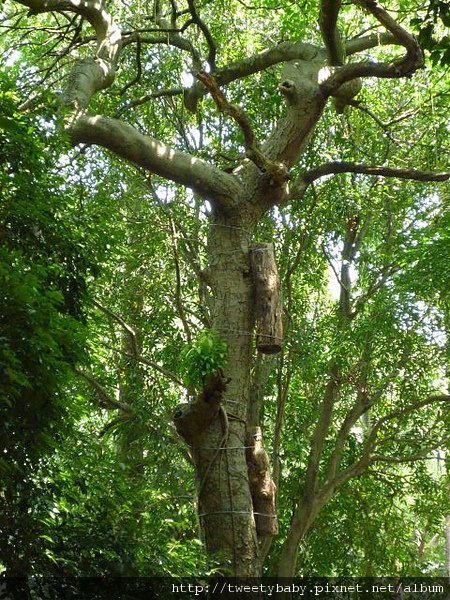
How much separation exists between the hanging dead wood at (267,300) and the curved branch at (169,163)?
520mm

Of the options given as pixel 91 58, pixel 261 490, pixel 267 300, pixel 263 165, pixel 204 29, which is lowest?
pixel 261 490

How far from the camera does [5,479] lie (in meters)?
3.32

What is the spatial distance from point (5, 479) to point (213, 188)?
3445mm

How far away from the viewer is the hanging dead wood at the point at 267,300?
5562mm

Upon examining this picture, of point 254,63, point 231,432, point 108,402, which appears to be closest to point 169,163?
point 254,63

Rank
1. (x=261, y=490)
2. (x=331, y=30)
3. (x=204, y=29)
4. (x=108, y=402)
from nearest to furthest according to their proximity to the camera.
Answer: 1. (x=261, y=490)
2. (x=331, y=30)
3. (x=204, y=29)
4. (x=108, y=402)

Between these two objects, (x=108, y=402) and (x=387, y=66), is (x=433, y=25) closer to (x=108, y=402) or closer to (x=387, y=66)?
(x=387, y=66)

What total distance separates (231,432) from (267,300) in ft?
3.16

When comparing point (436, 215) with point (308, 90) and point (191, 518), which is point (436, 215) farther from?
point (191, 518)

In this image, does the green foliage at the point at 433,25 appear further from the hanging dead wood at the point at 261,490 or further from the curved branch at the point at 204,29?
the curved branch at the point at 204,29

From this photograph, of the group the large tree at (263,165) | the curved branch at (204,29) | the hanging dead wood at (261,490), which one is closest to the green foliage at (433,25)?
the large tree at (263,165)

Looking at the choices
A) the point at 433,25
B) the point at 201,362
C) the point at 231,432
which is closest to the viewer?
the point at 433,25

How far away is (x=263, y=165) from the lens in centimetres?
605

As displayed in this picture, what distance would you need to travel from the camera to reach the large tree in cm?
579
